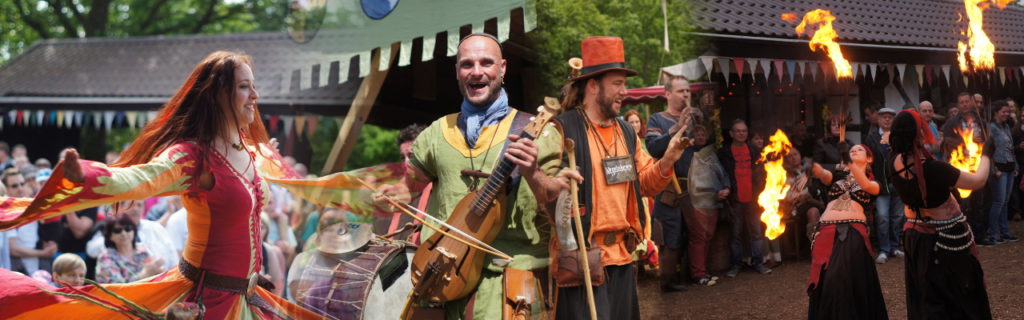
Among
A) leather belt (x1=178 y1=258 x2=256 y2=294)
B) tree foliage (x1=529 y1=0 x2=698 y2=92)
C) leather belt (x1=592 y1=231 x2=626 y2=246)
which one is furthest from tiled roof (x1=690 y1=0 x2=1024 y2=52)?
leather belt (x1=178 y1=258 x2=256 y2=294)

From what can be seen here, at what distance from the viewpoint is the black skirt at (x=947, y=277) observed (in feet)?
17.0

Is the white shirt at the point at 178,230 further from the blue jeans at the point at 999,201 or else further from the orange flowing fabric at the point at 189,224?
the blue jeans at the point at 999,201

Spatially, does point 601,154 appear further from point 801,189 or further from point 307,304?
point 801,189

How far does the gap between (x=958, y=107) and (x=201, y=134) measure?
4340mm

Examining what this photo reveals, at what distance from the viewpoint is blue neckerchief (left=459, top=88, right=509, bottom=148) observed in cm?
391

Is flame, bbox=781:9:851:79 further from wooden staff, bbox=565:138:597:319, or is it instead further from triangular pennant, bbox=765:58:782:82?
wooden staff, bbox=565:138:597:319

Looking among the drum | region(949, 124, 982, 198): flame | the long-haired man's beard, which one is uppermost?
the long-haired man's beard

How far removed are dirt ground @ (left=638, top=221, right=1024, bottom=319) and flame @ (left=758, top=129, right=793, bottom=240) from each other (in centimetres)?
25

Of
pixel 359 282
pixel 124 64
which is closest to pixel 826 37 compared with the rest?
pixel 359 282

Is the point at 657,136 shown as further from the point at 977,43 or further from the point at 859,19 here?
Answer: the point at 977,43

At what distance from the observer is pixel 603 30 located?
6258mm

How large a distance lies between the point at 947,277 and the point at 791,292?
2.87 ft

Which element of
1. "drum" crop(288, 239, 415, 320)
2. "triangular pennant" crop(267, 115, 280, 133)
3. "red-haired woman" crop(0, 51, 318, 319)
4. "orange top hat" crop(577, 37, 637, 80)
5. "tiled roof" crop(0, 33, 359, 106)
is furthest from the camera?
"tiled roof" crop(0, 33, 359, 106)

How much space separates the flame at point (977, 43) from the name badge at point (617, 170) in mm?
2739
